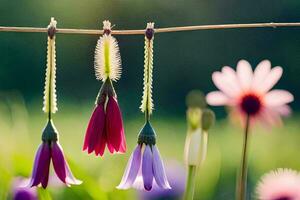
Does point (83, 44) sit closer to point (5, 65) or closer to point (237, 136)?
point (5, 65)

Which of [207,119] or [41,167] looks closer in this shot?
[207,119]

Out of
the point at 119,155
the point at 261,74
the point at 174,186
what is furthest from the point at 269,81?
the point at 119,155

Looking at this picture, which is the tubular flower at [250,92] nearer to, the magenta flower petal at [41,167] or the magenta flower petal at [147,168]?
the magenta flower petal at [147,168]

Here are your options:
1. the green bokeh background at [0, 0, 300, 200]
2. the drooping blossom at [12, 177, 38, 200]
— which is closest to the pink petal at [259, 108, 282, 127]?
the drooping blossom at [12, 177, 38, 200]

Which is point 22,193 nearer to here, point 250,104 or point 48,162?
point 48,162

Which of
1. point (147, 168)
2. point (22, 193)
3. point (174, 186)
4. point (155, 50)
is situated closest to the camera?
point (147, 168)

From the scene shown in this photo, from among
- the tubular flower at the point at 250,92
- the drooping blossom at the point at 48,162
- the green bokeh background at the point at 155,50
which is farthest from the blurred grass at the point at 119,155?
the tubular flower at the point at 250,92
